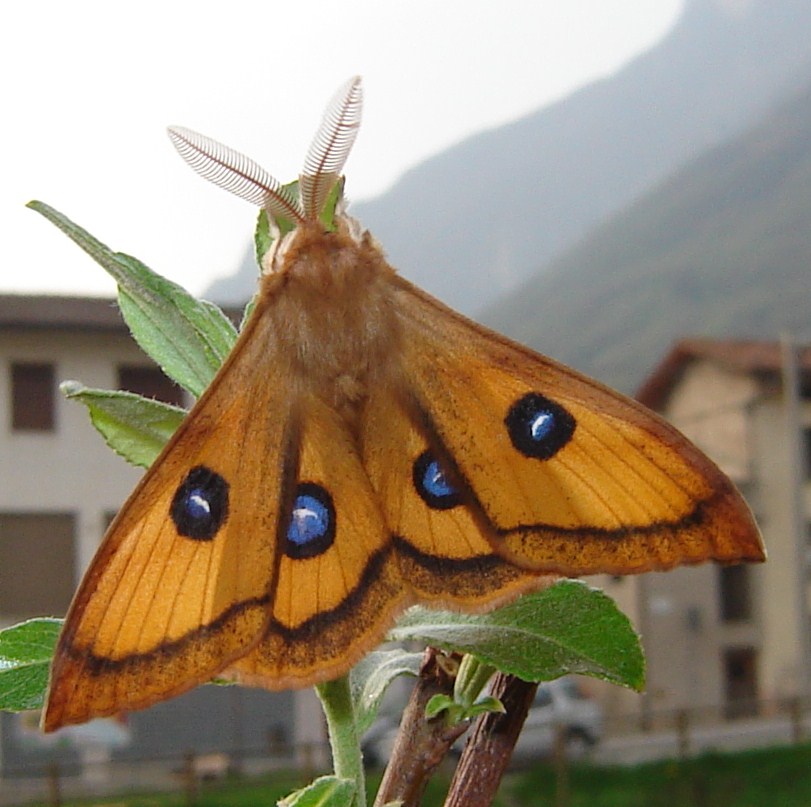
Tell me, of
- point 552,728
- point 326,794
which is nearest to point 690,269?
point 552,728

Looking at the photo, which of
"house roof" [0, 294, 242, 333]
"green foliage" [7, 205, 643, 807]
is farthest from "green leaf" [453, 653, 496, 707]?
"house roof" [0, 294, 242, 333]

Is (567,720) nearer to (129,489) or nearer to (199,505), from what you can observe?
(129,489)

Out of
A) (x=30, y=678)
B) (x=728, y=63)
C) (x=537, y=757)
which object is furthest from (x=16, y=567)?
(x=728, y=63)

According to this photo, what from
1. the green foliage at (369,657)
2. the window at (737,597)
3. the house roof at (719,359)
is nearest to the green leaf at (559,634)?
the green foliage at (369,657)

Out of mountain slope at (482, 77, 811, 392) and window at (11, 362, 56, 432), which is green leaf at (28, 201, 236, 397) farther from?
mountain slope at (482, 77, 811, 392)

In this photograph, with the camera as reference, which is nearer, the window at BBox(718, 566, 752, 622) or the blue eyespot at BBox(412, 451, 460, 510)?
the blue eyespot at BBox(412, 451, 460, 510)
